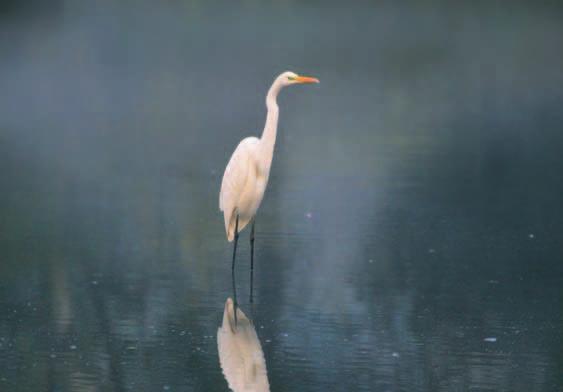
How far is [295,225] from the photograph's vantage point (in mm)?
11023

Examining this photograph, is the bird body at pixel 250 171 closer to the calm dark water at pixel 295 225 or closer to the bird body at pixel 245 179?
the bird body at pixel 245 179

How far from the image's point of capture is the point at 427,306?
27.8ft

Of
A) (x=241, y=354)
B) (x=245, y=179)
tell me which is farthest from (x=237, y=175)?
(x=241, y=354)

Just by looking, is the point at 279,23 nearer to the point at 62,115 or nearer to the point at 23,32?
the point at 23,32

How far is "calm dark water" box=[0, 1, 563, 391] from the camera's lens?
23.7 feet

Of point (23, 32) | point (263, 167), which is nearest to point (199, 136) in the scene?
point (263, 167)

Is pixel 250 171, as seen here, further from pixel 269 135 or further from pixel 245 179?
pixel 269 135

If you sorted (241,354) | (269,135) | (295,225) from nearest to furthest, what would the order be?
(241,354), (269,135), (295,225)

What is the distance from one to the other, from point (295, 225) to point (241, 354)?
12.6 feet

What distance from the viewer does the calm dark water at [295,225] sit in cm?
721

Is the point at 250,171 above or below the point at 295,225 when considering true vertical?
above

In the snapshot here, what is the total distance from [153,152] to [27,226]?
453cm

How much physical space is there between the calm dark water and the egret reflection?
0.24 ft

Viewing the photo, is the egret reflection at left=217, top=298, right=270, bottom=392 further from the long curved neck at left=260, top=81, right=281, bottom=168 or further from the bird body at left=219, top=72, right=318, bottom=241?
the long curved neck at left=260, top=81, right=281, bottom=168
